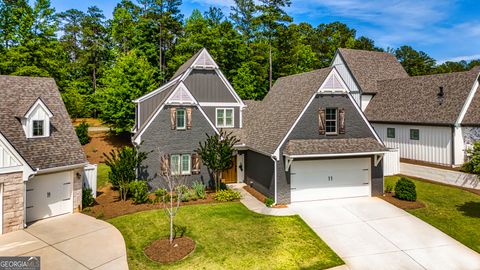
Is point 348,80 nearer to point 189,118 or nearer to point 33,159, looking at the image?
point 189,118

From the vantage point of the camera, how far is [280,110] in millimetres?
18875

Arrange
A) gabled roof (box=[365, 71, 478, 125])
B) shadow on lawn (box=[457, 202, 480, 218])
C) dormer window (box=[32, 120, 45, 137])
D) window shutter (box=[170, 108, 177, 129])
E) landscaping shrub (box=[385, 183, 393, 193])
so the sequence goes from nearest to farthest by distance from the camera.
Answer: dormer window (box=[32, 120, 45, 137]), shadow on lawn (box=[457, 202, 480, 218]), landscaping shrub (box=[385, 183, 393, 193]), window shutter (box=[170, 108, 177, 129]), gabled roof (box=[365, 71, 478, 125])

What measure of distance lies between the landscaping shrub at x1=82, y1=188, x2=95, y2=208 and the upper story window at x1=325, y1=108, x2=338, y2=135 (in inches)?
523

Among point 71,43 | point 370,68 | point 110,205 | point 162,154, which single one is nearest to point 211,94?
point 162,154

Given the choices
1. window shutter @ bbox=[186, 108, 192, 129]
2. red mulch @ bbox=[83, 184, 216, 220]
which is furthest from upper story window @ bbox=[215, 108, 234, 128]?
red mulch @ bbox=[83, 184, 216, 220]

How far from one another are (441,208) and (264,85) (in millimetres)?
29132

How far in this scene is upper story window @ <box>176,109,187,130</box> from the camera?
18344mm

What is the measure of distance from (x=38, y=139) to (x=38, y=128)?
0.55 metres

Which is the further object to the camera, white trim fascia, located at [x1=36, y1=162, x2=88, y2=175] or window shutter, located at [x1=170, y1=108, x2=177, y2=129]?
window shutter, located at [x1=170, y1=108, x2=177, y2=129]

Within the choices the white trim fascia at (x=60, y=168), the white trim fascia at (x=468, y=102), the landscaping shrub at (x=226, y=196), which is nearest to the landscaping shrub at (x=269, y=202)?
the landscaping shrub at (x=226, y=196)

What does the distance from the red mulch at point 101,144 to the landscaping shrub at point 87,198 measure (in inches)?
581

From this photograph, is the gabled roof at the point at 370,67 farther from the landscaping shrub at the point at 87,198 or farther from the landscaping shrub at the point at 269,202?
the landscaping shrub at the point at 87,198

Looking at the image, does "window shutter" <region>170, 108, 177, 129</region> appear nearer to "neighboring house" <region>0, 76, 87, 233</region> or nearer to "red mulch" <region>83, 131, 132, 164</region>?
"neighboring house" <region>0, 76, 87, 233</region>

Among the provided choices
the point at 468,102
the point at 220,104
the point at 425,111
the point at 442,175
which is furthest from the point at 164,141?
the point at 468,102
